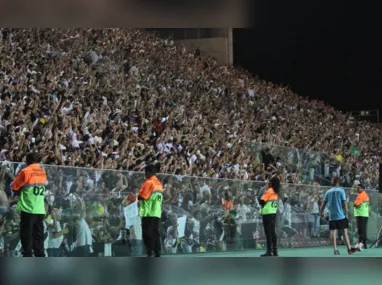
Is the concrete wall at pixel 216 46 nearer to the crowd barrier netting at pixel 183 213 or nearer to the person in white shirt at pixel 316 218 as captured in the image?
the crowd barrier netting at pixel 183 213

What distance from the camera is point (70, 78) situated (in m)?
19.6

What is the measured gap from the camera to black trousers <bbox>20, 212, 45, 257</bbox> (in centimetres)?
1072

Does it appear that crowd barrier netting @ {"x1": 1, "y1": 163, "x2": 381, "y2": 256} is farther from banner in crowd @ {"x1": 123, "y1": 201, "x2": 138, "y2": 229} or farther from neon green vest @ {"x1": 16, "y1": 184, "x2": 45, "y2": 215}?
neon green vest @ {"x1": 16, "y1": 184, "x2": 45, "y2": 215}

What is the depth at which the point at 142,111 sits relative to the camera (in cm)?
2112

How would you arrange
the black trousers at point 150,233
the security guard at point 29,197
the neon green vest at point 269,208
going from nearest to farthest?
1. the security guard at point 29,197
2. the black trousers at point 150,233
3. the neon green vest at point 269,208

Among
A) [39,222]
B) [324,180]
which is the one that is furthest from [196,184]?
[324,180]

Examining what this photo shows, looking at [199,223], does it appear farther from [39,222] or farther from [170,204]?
[39,222]

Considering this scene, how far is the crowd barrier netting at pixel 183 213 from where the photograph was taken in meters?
13.1

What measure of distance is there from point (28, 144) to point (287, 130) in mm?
17542

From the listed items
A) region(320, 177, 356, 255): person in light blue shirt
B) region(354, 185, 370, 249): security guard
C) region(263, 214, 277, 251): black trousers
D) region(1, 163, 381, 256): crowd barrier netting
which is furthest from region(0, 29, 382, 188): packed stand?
region(320, 177, 356, 255): person in light blue shirt

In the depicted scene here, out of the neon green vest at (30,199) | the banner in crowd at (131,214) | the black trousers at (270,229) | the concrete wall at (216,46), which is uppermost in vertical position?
the concrete wall at (216,46)

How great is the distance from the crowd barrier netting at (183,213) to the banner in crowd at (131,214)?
0.03 m

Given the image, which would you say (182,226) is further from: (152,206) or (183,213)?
(152,206)

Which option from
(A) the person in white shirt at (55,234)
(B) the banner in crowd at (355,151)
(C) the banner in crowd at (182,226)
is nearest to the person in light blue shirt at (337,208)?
(C) the banner in crowd at (182,226)
